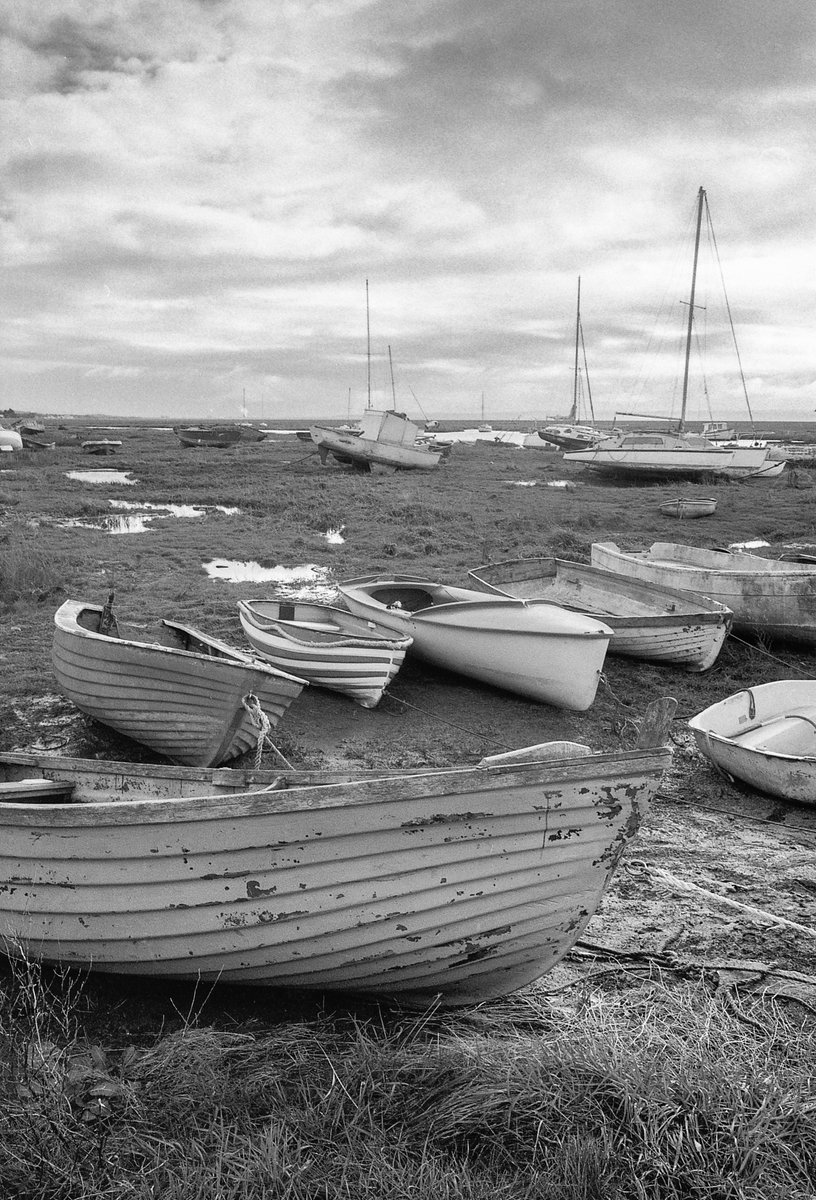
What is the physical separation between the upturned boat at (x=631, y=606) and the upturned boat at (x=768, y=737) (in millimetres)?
1699

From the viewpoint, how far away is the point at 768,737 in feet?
23.1

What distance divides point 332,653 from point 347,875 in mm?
4591

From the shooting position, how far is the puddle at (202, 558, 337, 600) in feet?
44.1

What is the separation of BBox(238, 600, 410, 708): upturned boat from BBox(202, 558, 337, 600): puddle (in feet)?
14.2

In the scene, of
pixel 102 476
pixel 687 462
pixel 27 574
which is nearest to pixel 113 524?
pixel 27 574

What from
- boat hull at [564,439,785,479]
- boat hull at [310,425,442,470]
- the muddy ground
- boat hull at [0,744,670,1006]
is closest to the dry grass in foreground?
boat hull at [0,744,670,1006]

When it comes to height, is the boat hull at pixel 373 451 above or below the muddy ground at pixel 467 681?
above

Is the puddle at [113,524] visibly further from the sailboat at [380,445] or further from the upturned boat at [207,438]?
the upturned boat at [207,438]

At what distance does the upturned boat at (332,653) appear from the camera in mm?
8047

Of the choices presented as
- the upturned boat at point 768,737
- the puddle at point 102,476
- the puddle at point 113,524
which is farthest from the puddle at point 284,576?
the puddle at point 102,476

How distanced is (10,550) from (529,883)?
1307 cm

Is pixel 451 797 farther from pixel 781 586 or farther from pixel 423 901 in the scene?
pixel 781 586

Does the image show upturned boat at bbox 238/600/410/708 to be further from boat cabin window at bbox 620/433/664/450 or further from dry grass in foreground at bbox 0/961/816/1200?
boat cabin window at bbox 620/433/664/450

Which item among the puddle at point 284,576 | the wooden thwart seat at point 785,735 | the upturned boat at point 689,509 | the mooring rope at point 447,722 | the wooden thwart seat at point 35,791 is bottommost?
the mooring rope at point 447,722
